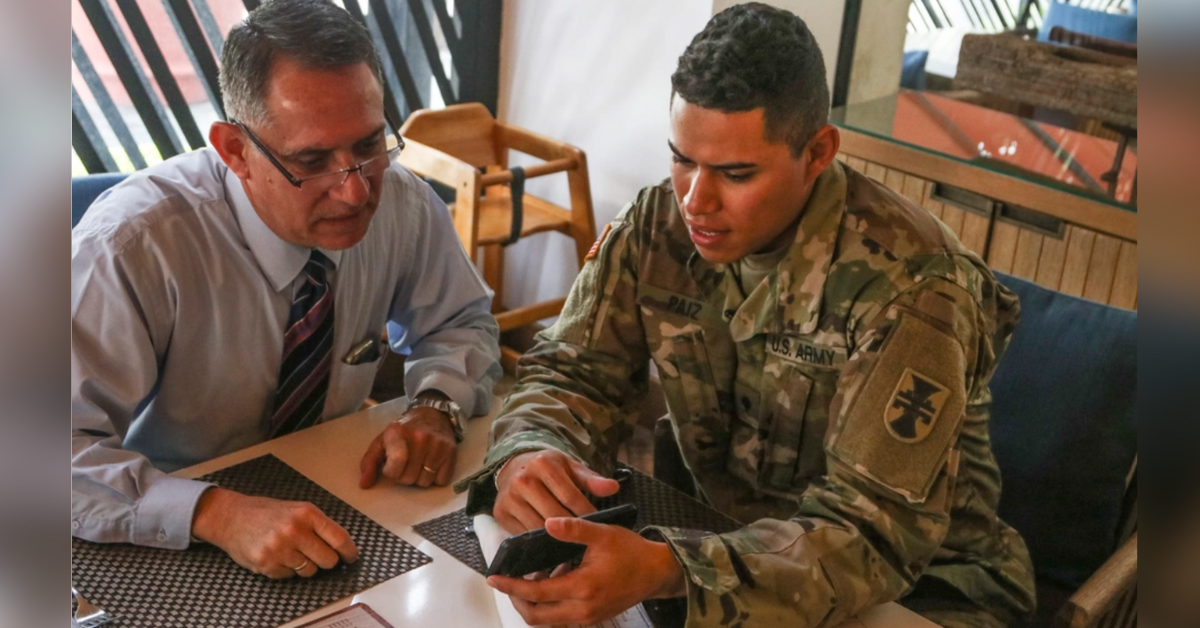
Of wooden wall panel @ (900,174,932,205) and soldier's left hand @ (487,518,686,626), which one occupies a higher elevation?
soldier's left hand @ (487,518,686,626)

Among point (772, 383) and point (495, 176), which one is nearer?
point (772, 383)

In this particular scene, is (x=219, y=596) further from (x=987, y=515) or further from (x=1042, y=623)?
(x=1042, y=623)

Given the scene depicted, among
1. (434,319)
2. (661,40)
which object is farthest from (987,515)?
(661,40)

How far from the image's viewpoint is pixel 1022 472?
5.58 feet

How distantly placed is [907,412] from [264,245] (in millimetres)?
954

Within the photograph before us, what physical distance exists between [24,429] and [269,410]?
1501 millimetres

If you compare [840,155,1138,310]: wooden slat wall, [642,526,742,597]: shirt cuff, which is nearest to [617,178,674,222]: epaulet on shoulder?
[642,526,742,597]: shirt cuff

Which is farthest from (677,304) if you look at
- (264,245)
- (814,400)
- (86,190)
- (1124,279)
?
(1124,279)

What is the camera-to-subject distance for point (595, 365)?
164cm

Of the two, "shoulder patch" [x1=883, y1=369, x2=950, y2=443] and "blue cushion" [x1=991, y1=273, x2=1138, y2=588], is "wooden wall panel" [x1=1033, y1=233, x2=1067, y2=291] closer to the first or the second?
"blue cushion" [x1=991, y1=273, x2=1138, y2=588]

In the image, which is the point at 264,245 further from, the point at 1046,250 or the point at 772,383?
the point at 1046,250

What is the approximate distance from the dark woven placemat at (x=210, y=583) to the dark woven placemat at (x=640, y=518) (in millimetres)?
47

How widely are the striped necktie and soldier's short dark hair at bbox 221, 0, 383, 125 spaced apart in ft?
0.85

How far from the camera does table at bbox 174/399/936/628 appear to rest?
1.21 meters
